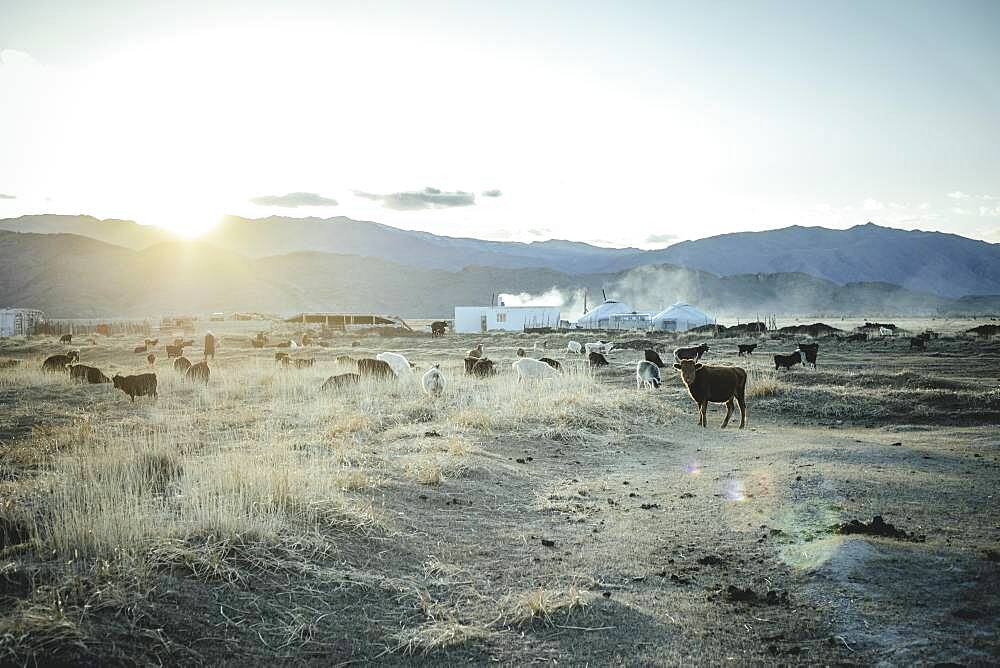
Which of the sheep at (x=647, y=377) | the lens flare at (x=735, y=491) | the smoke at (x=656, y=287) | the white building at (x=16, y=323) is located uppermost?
the smoke at (x=656, y=287)

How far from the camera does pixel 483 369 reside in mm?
22141

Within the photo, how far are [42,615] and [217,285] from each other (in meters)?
143

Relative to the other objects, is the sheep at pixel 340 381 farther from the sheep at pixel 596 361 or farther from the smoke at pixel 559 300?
the smoke at pixel 559 300

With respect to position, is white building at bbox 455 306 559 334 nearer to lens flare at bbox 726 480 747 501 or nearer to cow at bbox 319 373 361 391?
cow at bbox 319 373 361 391

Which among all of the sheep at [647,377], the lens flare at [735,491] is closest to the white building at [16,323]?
the sheep at [647,377]

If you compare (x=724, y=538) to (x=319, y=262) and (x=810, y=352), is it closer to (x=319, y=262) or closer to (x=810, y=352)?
(x=810, y=352)

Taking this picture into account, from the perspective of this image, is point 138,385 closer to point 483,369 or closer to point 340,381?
point 340,381

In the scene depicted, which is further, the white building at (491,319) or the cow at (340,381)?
the white building at (491,319)

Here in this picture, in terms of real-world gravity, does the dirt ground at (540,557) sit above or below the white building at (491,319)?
below

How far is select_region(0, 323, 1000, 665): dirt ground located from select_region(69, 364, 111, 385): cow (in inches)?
301

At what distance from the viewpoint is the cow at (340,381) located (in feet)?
60.7

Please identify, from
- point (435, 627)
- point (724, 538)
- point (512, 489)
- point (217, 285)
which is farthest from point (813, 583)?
point (217, 285)

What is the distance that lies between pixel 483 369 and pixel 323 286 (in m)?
141

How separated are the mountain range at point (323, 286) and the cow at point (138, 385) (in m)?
110
